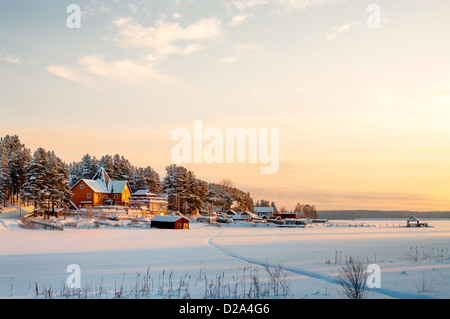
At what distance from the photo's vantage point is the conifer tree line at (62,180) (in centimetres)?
7181

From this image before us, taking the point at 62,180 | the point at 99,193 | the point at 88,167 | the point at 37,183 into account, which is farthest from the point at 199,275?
the point at 88,167

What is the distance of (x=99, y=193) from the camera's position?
88875mm

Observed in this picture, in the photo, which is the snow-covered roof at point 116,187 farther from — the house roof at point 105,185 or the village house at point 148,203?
the village house at point 148,203

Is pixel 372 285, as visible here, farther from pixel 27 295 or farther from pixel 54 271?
pixel 54 271

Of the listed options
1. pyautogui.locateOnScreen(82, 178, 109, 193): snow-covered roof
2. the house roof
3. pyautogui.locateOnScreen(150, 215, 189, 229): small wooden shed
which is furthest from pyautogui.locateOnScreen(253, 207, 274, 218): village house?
pyautogui.locateOnScreen(150, 215, 189, 229): small wooden shed

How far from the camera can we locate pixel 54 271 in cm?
1883

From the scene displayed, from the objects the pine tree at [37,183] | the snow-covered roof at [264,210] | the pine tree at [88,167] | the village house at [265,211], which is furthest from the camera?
the snow-covered roof at [264,210]

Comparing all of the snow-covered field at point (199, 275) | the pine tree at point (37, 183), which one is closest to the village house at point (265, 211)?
the pine tree at point (37, 183)

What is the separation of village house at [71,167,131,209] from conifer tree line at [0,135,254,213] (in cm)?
212

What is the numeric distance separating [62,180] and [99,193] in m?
12.4

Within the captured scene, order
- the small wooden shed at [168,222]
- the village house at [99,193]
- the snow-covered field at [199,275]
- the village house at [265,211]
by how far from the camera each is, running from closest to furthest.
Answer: the snow-covered field at [199,275], the small wooden shed at [168,222], the village house at [99,193], the village house at [265,211]

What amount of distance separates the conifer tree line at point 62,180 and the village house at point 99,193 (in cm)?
→ 212

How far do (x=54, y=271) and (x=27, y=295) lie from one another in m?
5.26
